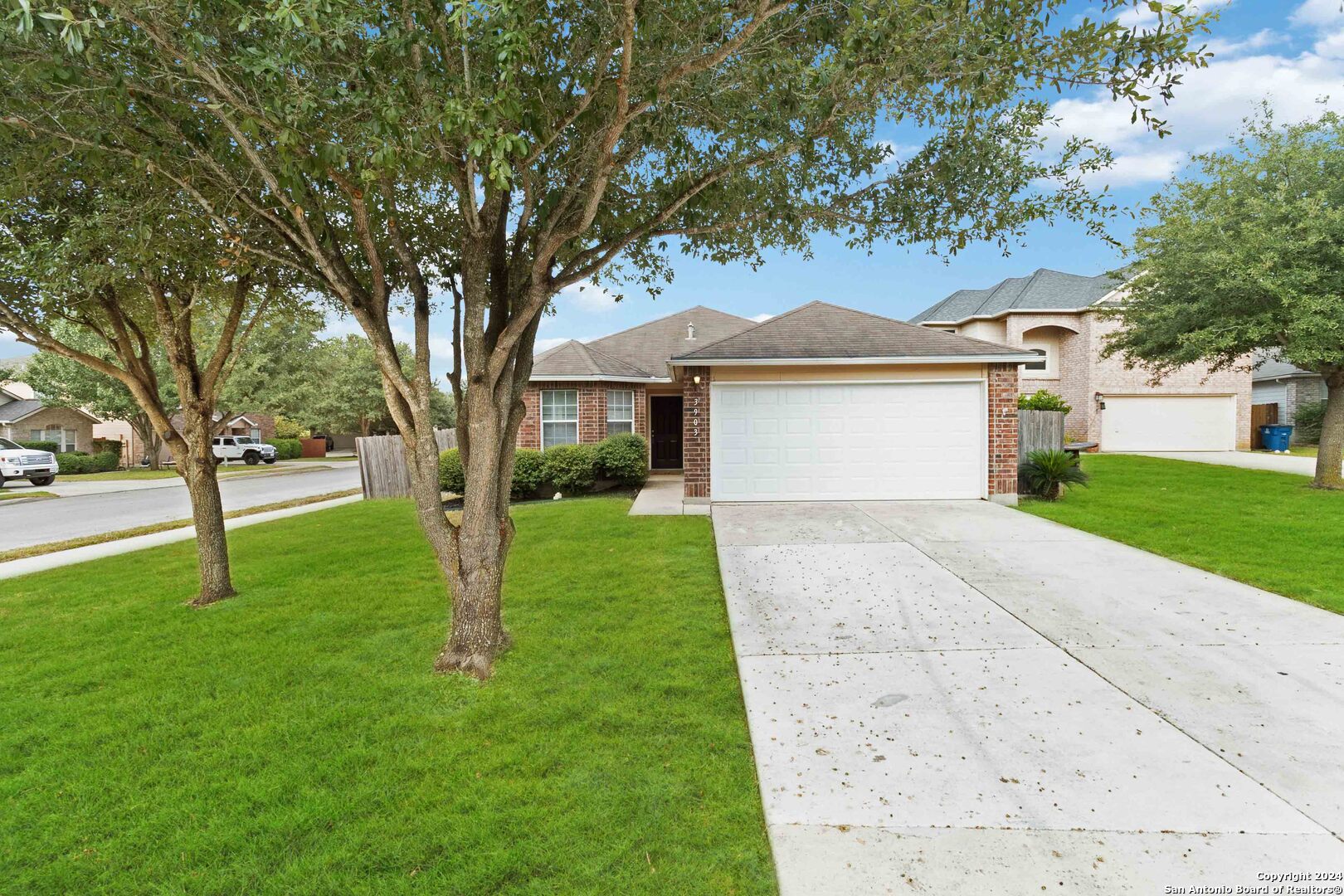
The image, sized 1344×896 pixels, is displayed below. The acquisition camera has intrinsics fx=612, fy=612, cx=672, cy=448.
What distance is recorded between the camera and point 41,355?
2497cm

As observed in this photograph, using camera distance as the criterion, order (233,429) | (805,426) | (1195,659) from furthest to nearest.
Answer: (233,429), (805,426), (1195,659)

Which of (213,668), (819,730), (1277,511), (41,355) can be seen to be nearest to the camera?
(819,730)

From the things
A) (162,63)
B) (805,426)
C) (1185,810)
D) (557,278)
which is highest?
(162,63)

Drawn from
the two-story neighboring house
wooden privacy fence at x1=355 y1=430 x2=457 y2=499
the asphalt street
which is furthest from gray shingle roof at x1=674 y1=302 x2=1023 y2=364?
the two-story neighboring house

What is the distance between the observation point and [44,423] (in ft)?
92.6

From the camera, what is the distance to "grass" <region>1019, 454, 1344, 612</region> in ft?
20.3

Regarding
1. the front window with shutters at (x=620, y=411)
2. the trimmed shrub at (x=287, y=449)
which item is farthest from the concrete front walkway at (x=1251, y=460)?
the trimmed shrub at (x=287, y=449)

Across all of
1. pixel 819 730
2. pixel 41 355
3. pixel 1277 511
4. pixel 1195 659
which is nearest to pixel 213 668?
pixel 819 730

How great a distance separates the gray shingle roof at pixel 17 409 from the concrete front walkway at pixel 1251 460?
4454cm

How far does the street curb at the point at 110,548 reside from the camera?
8086 millimetres

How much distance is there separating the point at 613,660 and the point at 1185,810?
310 cm

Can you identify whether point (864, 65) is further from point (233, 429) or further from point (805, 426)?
point (233, 429)

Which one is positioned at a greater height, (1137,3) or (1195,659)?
(1137,3)

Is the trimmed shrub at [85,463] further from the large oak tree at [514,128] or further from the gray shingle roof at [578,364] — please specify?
the large oak tree at [514,128]
